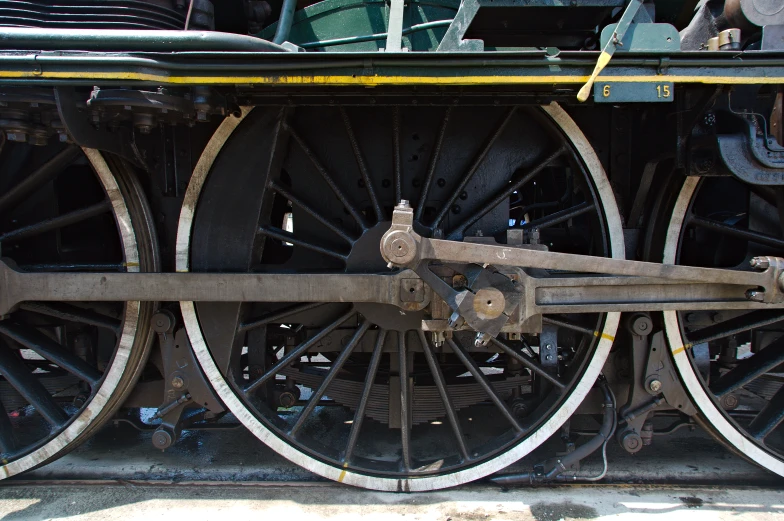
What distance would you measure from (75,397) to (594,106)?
3243mm

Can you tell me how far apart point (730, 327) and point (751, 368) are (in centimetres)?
26

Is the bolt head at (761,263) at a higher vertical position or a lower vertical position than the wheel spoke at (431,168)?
lower

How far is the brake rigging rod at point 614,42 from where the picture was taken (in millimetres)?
2004

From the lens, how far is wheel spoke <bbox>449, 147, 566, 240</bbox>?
269 centimetres

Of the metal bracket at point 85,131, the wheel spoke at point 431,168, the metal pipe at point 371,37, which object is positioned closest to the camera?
the metal bracket at point 85,131

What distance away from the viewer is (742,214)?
300cm

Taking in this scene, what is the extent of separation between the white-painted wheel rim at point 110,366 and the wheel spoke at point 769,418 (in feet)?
10.5

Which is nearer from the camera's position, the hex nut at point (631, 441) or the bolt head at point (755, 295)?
the bolt head at point (755, 295)

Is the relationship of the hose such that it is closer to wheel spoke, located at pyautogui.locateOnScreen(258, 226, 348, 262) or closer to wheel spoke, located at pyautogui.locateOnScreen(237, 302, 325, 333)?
wheel spoke, located at pyautogui.locateOnScreen(237, 302, 325, 333)

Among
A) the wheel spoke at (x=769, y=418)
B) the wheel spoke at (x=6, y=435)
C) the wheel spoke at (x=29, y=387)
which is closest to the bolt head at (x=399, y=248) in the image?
the wheel spoke at (x=29, y=387)

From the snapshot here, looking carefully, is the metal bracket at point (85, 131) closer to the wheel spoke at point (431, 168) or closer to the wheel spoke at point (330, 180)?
the wheel spoke at point (330, 180)

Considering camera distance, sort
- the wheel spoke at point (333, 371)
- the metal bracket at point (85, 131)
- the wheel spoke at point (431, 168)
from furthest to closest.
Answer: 1. the wheel spoke at point (333, 371)
2. the wheel spoke at point (431, 168)
3. the metal bracket at point (85, 131)

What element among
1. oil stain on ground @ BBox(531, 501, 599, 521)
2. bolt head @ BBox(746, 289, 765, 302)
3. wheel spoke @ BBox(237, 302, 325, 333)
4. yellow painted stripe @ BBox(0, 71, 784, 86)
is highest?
yellow painted stripe @ BBox(0, 71, 784, 86)

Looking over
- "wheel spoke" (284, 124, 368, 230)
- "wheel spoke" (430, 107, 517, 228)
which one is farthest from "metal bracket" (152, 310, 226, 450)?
"wheel spoke" (430, 107, 517, 228)
